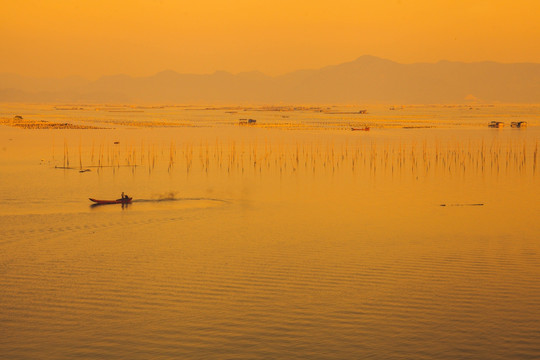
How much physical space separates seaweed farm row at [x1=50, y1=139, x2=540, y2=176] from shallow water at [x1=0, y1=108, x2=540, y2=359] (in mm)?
606

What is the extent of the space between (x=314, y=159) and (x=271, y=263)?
2058 cm

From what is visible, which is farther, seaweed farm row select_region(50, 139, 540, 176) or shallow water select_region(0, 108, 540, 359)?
seaweed farm row select_region(50, 139, 540, 176)

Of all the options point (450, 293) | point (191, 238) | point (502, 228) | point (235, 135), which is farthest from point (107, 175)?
point (235, 135)

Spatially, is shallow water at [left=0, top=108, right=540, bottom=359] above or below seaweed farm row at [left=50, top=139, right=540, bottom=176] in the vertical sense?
below

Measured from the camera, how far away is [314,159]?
112 feet

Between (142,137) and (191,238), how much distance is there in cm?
3360

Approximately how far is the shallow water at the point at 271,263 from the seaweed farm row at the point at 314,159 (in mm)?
606

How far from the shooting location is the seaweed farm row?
1212 inches

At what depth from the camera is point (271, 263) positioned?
45.6ft

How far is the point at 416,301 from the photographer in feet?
36.8

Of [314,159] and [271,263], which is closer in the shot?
[271,263]

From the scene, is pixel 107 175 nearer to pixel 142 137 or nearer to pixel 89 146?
pixel 89 146

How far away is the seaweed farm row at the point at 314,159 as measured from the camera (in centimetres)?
3078

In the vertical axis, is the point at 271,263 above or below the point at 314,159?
below
